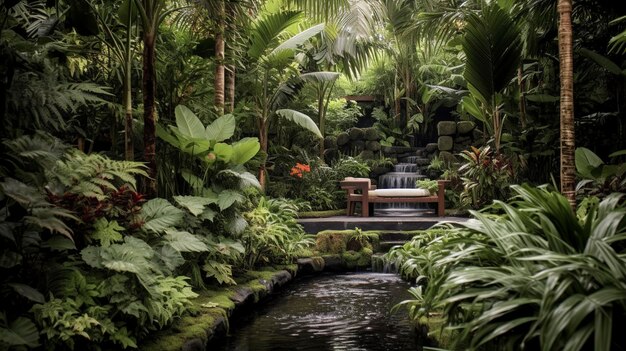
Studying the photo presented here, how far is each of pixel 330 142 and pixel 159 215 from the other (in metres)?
10.5

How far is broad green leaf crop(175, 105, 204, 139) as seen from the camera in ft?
19.5

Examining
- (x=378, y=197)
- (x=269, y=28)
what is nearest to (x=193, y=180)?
(x=269, y=28)

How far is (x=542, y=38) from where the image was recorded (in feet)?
26.0

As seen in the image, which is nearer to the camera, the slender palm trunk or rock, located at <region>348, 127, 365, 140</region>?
the slender palm trunk

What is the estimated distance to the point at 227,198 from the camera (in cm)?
593

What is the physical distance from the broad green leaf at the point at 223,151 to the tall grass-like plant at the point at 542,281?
133 inches

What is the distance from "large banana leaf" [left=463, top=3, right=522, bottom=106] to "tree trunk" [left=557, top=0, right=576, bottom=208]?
3546mm

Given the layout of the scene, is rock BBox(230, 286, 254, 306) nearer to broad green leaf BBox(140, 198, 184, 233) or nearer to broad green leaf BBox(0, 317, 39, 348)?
broad green leaf BBox(140, 198, 184, 233)

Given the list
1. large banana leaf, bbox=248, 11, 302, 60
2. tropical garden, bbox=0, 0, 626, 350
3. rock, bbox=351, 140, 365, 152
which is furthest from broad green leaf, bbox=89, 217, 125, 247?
rock, bbox=351, 140, 365, 152

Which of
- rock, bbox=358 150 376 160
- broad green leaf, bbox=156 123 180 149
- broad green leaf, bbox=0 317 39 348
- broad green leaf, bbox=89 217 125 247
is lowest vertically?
broad green leaf, bbox=0 317 39 348

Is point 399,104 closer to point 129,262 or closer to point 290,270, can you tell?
point 290,270

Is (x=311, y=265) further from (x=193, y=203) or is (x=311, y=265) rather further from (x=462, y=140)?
(x=462, y=140)

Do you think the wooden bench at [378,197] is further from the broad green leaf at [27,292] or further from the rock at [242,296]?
the broad green leaf at [27,292]

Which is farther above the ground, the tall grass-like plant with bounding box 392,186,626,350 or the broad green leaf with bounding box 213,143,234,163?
the broad green leaf with bounding box 213,143,234,163
